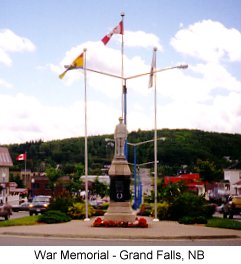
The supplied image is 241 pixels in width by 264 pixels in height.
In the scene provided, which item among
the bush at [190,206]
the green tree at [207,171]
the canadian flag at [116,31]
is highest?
the canadian flag at [116,31]

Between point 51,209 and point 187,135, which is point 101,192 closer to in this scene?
point 187,135

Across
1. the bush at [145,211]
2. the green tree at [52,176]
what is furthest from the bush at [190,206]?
the green tree at [52,176]

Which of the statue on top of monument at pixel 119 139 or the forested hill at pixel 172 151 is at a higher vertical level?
the forested hill at pixel 172 151

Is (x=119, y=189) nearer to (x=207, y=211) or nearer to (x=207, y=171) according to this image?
(x=207, y=211)

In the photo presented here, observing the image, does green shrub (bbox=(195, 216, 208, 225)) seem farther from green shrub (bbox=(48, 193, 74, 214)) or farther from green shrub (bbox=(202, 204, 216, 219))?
green shrub (bbox=(48, 193, 74, 214))

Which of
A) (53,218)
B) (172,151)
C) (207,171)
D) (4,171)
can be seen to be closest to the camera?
(53,218)

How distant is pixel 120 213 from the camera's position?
31312 millimetres

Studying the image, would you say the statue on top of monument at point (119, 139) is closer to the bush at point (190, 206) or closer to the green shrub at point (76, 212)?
the bush at point (190, 206)

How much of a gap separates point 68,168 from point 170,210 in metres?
120

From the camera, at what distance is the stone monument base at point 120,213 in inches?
1223

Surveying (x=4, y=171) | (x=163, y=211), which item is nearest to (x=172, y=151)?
(x=4, y=171)

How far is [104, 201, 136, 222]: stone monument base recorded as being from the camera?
31.1 meters

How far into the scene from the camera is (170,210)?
120 ft

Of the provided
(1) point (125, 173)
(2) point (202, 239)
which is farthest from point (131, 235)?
(1) point (125, 173)
